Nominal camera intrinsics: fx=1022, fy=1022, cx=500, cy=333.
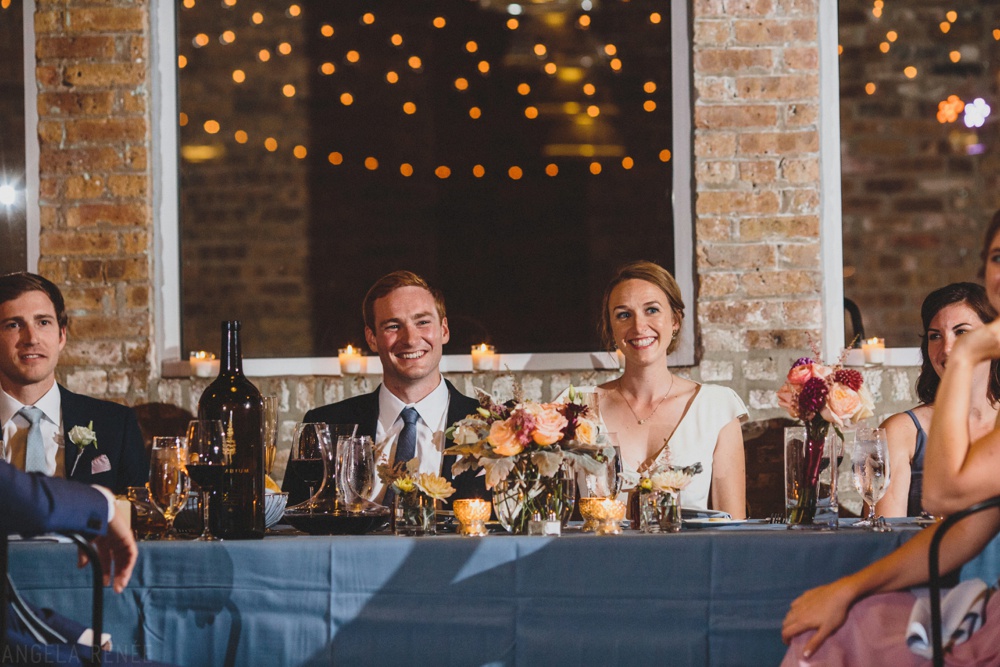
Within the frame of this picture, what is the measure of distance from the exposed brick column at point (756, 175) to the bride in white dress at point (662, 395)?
0.80ft

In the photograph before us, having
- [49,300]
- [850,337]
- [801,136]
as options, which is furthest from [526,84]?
[49,300]

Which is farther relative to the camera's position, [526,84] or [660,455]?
[526,84]

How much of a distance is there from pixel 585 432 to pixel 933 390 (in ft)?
5.34

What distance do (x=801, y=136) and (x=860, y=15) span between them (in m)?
0.63

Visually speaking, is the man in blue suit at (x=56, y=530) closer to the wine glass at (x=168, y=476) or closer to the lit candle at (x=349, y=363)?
the wine glass at (x=168, y=476)

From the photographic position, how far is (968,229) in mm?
3729

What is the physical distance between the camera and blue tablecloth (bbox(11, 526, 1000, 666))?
174cm

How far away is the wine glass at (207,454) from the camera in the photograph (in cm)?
187

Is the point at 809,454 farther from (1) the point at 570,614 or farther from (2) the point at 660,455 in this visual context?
(1) the point at 570,614

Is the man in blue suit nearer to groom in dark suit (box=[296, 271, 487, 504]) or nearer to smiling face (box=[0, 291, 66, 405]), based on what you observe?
groom in dark suit (box=[296, 271, 487, 504])

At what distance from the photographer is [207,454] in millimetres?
1874

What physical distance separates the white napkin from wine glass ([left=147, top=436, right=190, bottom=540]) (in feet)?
4.26

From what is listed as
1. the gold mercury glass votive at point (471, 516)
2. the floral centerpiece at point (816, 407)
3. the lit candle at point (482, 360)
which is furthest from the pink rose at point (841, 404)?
the lit candle at point (482, 360)

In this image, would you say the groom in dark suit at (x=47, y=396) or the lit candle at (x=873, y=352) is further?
the lit candle at (x=873, y=352)
